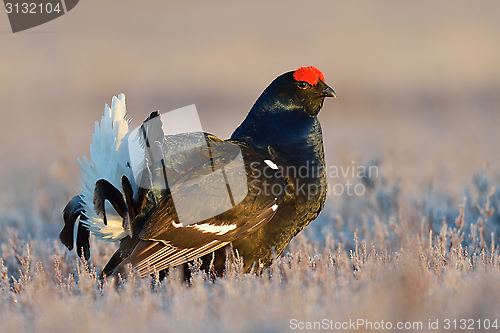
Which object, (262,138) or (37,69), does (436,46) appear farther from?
(262,138)

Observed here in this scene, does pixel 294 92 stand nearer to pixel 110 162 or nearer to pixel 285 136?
pixel 285 136

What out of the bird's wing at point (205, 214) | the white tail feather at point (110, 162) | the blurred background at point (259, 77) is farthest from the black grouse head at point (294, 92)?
the blurred background at point (259, 77)

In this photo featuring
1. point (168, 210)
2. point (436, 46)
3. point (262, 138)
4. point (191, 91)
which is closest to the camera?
point (168, 210)

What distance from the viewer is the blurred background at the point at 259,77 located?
26.7 feet

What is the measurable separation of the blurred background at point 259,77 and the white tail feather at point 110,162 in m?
2.44

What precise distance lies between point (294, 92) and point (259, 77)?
15.5 meters

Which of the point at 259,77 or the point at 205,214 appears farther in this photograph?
the point at 259,77

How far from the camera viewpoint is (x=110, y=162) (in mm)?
3584

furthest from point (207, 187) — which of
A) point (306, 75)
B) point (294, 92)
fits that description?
point (306, 75)

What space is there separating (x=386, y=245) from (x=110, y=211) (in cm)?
252

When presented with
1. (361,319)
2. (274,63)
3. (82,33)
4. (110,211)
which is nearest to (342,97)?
(274,63)

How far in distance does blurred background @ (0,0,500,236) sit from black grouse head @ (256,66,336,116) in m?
2.39

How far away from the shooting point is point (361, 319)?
2201 mm

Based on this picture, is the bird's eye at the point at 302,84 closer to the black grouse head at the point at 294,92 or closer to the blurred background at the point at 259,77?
the black grouse head at the point at 294,92
